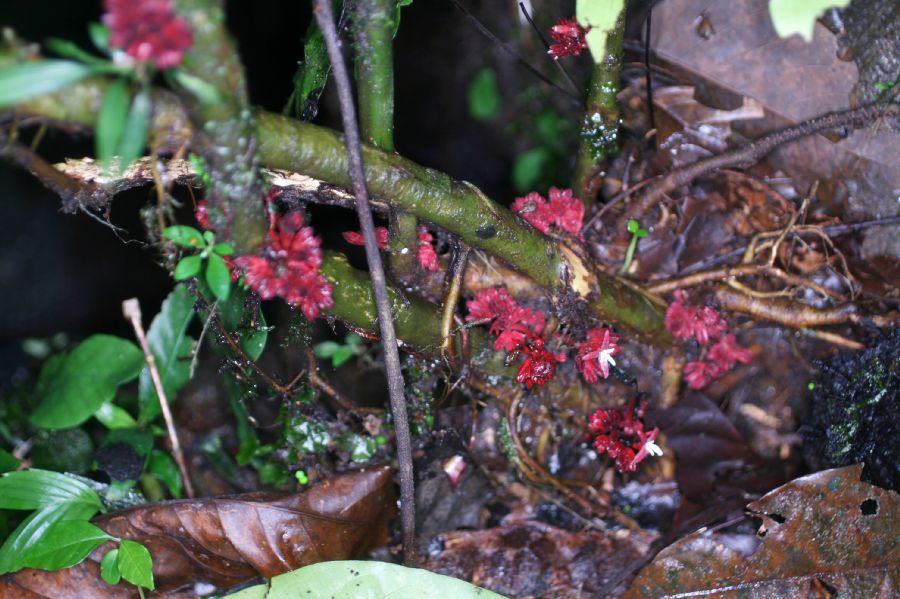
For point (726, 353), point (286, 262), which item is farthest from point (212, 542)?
point (726, 353)

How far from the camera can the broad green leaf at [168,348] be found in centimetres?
275

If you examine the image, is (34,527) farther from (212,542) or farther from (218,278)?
(218,278)

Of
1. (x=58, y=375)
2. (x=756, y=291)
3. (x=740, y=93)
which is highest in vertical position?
(x=740, y=93)

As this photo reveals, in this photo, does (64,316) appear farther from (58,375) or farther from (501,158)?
(501,158)

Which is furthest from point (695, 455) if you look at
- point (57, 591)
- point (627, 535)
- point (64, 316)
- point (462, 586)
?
point (64, 316)

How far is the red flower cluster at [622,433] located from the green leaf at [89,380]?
5.71 ft

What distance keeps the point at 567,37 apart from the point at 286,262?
1223mm

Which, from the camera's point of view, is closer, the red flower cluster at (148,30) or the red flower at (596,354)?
the red flower cluster at (148,30)

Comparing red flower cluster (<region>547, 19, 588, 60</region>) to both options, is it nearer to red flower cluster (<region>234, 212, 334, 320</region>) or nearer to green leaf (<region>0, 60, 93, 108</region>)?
red flower cluster (<region>234, 212, 334, 320</region>)

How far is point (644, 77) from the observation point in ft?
9.08

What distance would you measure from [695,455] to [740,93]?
1.38 m

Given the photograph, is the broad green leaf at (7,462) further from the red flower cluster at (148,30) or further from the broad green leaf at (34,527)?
the red flower cluster at (148,30)

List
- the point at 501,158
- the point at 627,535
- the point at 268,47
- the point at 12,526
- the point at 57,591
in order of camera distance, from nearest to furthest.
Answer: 1. the point at 57,591
2. the point at 12,526
3. the point at 627,535
4. the point at 268,47
5. the point at 501,158

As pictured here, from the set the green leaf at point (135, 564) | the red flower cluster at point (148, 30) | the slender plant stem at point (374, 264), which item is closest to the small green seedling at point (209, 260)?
the slender plant stem at point (374, 264)
